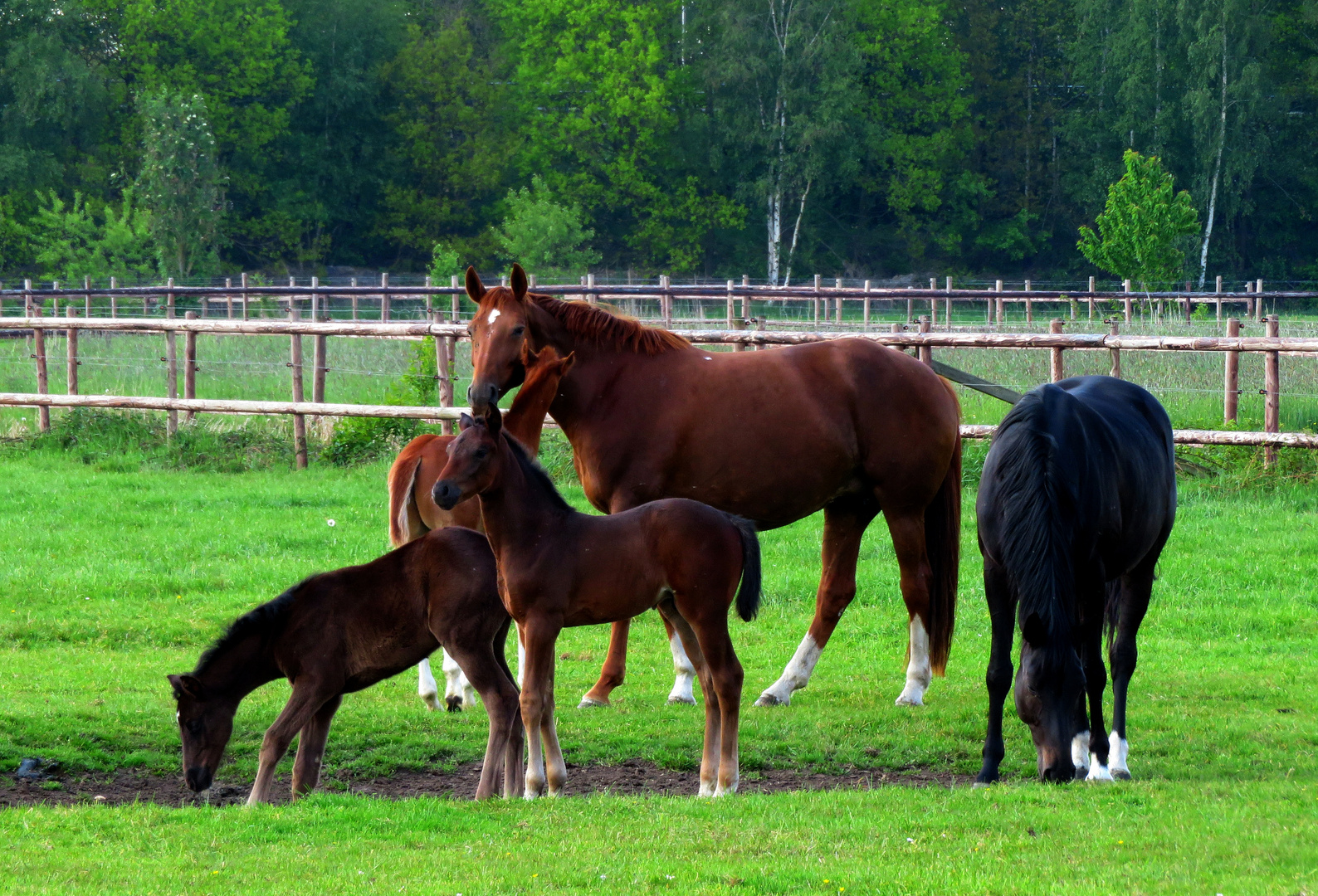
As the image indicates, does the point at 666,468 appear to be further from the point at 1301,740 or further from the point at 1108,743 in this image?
the point at 1301,740

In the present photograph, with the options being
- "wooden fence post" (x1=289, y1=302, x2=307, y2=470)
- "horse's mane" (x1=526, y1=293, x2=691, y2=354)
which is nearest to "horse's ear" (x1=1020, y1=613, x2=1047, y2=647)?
"horse's mane" (x1=526, y1=293, x2=691, y2=354)

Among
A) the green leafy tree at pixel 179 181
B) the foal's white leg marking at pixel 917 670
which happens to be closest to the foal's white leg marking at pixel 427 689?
the foal's white leg marking at pixel 917 670

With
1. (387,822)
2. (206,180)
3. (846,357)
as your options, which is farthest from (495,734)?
(206,180)

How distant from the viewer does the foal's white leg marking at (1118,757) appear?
6.02 m

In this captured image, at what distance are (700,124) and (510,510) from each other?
5518cm

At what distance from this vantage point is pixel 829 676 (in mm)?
8312

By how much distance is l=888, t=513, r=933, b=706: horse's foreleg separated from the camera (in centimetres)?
768

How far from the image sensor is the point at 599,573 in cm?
582

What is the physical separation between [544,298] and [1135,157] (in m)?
33.9

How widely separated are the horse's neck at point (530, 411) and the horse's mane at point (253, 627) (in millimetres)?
1581

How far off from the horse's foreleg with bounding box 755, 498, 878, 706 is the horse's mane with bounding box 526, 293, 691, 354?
139 centimetres

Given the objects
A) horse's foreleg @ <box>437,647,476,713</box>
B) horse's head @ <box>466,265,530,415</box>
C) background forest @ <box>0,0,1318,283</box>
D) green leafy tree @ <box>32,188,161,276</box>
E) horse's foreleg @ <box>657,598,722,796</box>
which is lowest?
horse's foreleg @ <box>437,647,476,713</box>

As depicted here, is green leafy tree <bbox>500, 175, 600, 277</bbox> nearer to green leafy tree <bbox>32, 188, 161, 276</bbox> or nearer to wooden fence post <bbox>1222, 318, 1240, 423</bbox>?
green leafy tree <bbox>32, 188, 161, 276</bbox>

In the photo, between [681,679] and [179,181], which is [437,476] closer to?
[681,679]
